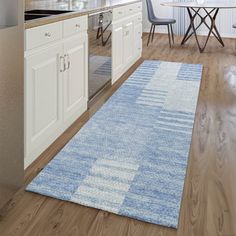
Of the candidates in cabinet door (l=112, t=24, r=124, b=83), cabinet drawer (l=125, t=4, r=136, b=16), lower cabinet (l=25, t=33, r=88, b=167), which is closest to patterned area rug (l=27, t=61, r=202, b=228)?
lower cabinet (l=25, t=33, r=88, b=167)

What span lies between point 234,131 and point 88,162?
127 centimetres

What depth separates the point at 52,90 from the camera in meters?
2.42

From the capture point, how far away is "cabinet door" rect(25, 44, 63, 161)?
2.10 meters

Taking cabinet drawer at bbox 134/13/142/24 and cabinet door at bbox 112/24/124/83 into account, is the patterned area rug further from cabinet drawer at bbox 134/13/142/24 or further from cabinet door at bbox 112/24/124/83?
cabinet drawer at bbox 134/13/142/24

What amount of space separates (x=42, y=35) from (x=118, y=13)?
201 cm

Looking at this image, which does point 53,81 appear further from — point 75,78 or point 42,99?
point 75,78

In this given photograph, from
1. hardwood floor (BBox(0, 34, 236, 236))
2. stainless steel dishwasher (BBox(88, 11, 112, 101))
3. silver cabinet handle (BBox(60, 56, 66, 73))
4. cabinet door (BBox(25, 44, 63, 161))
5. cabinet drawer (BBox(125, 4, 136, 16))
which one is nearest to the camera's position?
hardwood floor (BBox(0, 34, 236, 236))

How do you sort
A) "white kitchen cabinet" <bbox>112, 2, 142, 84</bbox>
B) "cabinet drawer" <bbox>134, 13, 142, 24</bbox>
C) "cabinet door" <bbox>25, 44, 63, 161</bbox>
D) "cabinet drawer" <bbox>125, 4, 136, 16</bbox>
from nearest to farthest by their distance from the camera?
"cabinet door" <bbox>25, 44, 63, 161</bbox> → "white kitchen cabinet" <bbox>112, 2, 142, 84</bbox> → "cabinet drawer" <bbox>125, 4, 136, 16</bbox> → "cabinet drawer" <bbox>134, 13, 142, 24</bbox>

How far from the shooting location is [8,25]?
1.66 metres

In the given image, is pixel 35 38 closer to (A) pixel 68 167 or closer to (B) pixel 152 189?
(A) pixel 68 167

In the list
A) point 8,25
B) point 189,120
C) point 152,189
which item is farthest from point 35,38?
point 189,120

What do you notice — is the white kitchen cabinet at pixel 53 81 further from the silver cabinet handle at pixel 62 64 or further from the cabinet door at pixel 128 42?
the cabinet door at pixel 128 42

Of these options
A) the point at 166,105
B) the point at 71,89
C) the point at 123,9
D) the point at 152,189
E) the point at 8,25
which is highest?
the point at 123,9

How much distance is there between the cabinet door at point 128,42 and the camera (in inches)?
176
